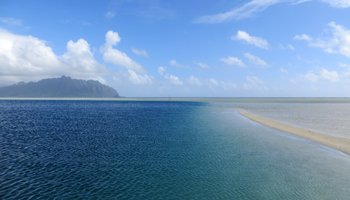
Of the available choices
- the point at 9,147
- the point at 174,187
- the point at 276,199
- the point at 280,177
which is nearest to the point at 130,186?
the point at 174,187

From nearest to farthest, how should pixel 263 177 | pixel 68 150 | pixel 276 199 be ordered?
pixel 276 199 < pixel 263 177 < pixel 68 150

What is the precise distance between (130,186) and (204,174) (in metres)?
6.96

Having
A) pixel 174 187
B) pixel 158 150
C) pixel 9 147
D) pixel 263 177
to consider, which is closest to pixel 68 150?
pixel 9 147

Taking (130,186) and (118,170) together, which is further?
(118,170)

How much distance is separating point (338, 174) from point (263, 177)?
7413 mm

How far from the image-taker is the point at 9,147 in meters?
33.0

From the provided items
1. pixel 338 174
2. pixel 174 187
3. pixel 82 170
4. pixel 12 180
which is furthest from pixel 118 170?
pixel 338 174

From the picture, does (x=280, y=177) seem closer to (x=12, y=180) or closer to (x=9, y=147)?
(x=12, y=180)

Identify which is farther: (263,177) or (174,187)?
(263,177)

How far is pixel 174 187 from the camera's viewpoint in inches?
789

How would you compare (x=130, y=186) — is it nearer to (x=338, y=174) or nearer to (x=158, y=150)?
(x=158, y=150)

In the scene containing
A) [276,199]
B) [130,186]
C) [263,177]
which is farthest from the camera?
[263,177]

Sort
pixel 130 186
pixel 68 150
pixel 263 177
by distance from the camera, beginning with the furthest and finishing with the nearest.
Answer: pixel 68 150, pixel 263 177, pixel 130 186

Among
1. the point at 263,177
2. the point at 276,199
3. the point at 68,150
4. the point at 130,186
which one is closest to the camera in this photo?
the point at 276,199
